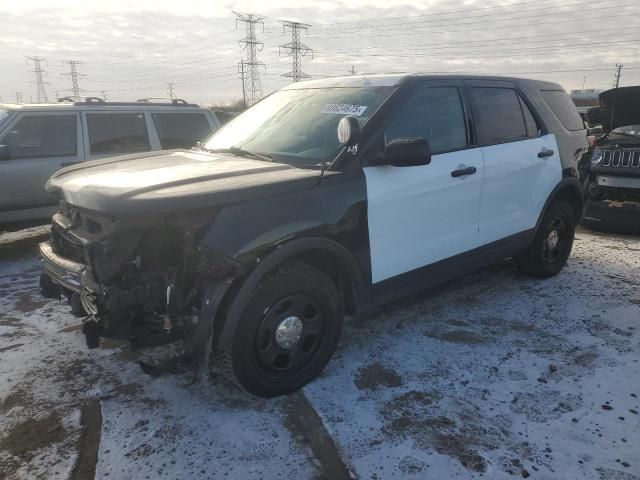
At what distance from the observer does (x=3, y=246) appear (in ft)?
21.8

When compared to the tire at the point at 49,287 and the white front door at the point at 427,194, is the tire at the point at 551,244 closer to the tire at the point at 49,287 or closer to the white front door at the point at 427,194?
the white front door at the point at 427,194

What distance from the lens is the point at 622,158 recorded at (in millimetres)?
6758

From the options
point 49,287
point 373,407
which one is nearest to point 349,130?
point 373,407

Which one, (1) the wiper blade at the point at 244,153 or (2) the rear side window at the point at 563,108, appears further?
(2) the rear side window at the point at 563,108

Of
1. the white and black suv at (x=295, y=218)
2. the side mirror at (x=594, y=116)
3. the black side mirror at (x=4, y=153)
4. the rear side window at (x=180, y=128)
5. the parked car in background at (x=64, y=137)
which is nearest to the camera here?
the white and black suv at (x=295, y=218)

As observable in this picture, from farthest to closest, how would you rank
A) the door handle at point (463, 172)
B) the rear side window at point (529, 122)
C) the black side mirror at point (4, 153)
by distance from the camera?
the black side mirror at point (4, 153) < the rear side window at point (529, 122) < the door handle at point (463, 172)

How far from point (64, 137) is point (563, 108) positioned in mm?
5800

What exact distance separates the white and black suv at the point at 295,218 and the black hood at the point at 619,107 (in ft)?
11.8

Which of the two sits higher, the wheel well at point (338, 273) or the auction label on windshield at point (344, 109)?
the auction label on windshield at point (344, 109)

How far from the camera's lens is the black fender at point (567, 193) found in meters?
4.71

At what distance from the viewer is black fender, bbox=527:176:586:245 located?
15.5 feet

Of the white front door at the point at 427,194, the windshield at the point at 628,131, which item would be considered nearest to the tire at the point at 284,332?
the white front door at the point at 427,194

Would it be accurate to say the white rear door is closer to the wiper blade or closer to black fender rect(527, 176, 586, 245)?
black fender rect(527, 176, 586, 245)

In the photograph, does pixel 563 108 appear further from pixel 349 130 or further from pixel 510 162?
pixel 349 130
